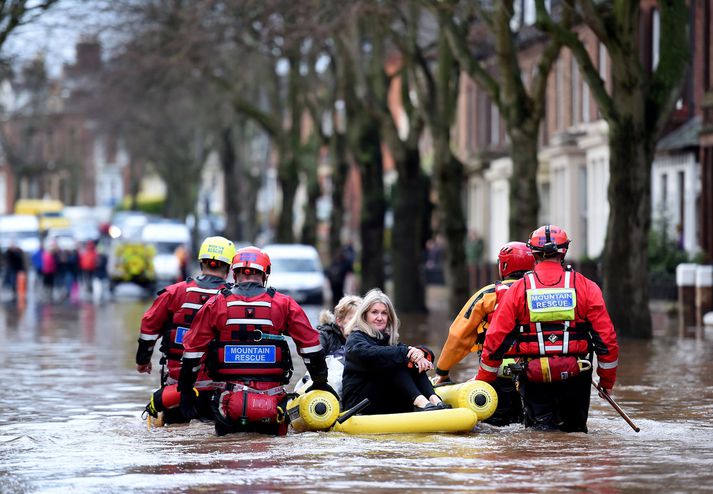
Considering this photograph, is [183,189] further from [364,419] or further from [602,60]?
[364,419]

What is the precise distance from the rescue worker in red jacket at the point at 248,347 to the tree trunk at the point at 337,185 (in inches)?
1390

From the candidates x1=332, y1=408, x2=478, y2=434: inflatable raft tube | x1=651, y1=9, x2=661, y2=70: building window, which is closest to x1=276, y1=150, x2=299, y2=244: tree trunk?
x1=651, y1=9, x2=661, y2=70: building window

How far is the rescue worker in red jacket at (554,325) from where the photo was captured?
1287cm

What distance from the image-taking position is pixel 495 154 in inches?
2259

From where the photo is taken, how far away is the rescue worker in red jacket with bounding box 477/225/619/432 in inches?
507

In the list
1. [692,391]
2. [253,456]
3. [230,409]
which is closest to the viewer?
[253,456]

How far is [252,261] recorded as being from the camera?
13148 mm

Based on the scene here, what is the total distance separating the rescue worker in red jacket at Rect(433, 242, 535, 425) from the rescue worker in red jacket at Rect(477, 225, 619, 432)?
62 cm

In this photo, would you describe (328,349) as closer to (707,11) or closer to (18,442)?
(18,442)

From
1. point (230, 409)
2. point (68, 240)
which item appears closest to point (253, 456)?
point (230, 409)

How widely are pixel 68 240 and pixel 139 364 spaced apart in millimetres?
66490

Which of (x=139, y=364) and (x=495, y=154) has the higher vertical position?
(x=495, y=154)

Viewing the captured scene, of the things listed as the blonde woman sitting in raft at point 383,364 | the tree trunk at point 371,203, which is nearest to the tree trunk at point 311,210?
the tree trunk at point 371,203

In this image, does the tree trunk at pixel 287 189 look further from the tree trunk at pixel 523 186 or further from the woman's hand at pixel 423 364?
the woman's hand at pixel 423 364
